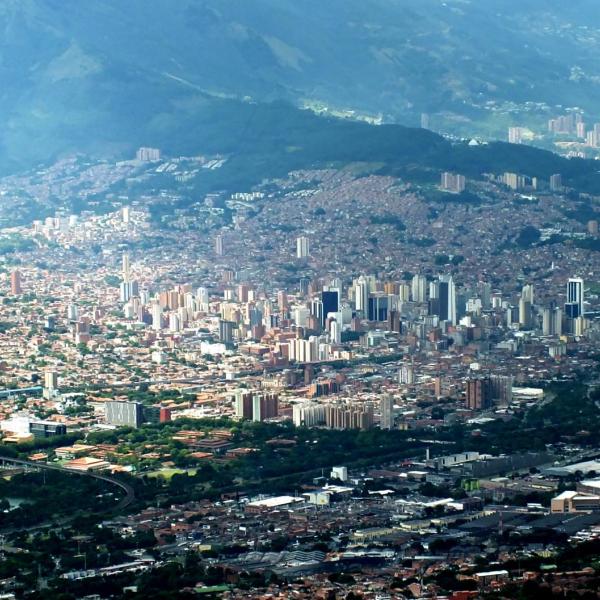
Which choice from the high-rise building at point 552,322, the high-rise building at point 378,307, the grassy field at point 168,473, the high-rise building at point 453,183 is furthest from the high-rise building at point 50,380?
the high-rise building at point 453,183

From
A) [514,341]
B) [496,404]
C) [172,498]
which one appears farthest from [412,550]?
[514,341]

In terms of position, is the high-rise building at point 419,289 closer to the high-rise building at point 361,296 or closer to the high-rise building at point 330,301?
the high-rise building at point 361,296

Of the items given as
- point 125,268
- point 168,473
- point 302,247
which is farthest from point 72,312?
point 168,473

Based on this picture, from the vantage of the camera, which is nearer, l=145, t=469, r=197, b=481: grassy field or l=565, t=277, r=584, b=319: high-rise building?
l=145, t=469, r=197, b=481: grassy field

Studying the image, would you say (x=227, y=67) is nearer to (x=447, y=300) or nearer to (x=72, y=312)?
(x=72, y=312)

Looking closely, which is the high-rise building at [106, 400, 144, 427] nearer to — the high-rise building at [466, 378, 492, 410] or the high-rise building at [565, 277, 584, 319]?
the high-rise building at [466, 378, 492, 410]

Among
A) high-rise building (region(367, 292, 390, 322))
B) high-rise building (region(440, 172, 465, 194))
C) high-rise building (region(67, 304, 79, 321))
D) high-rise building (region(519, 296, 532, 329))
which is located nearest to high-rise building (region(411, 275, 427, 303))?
high-rise building (region(367, 292, 390, 322))

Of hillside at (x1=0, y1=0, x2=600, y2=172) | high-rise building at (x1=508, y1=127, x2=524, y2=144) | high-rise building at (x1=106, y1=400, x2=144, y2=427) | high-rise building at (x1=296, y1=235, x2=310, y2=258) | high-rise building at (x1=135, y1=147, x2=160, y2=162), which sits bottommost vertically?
high-rise building at (x1=106, y1=400, x2=144, y2=427)

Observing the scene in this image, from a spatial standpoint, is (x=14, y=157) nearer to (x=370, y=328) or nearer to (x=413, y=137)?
(x=413, y=137)
